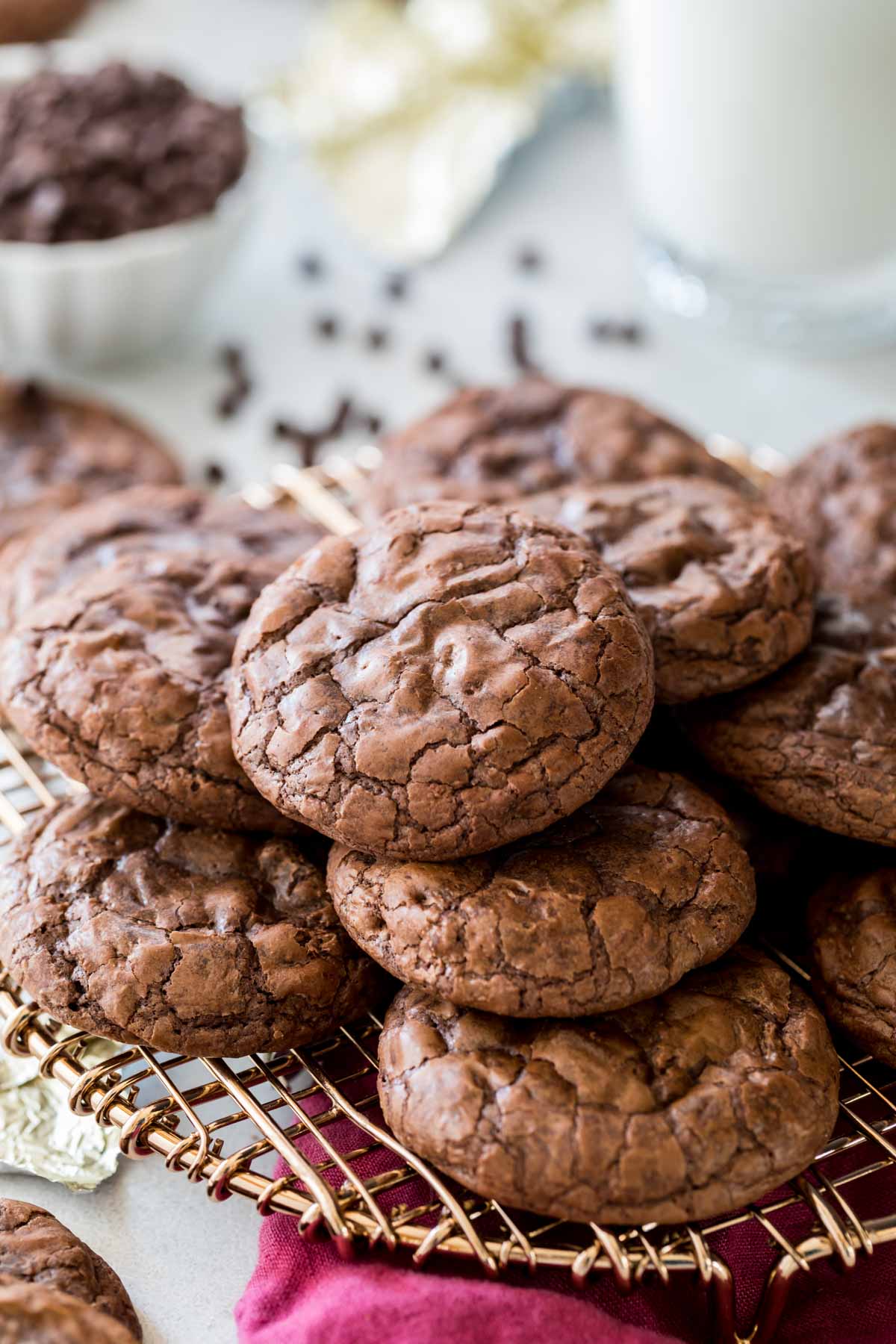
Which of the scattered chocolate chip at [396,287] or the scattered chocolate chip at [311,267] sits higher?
the scattered chocolate chip at [311,267]

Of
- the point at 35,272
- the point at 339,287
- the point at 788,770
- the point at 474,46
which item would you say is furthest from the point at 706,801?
the point at 474,46

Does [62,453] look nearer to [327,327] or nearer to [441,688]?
[327,327]

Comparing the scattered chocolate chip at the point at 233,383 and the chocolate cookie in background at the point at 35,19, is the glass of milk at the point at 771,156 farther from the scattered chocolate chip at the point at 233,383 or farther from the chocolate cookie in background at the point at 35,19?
the chocolate cookie in background at the point at 35,19

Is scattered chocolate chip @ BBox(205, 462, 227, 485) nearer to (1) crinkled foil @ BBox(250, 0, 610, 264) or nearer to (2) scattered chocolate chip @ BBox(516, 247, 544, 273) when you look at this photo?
(1) crinkled foil @ BBox(250, 0, 610, 264)

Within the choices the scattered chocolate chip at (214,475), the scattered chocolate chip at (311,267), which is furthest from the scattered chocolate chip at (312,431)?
the scattered chocolate chip at (311,267)

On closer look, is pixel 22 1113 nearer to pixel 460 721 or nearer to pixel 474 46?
pixel 460 721

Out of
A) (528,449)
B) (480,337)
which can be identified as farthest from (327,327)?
(528,449)
